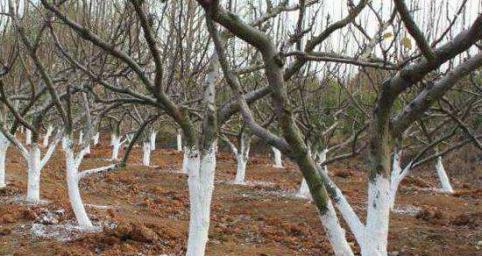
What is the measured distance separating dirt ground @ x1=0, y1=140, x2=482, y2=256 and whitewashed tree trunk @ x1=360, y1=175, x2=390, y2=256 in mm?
4881

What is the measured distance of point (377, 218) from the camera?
421 cm

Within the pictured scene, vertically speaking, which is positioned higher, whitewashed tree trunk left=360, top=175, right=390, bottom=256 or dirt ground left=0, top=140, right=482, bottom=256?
whitewashed tree trunk left=360, top=175, right=390, bottom=256

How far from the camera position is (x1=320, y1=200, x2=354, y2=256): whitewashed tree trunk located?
152 inches

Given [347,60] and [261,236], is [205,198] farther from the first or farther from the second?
[261,236]

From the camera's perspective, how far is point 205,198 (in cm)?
628

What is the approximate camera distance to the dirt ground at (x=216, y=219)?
347 inches

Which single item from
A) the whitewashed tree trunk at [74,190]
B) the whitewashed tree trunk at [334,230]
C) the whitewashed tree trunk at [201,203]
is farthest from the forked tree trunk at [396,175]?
Answer: the whitewashed tree trunk at [334,230]

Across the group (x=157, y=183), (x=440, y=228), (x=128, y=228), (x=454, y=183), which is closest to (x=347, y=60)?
(x=128, y=228)

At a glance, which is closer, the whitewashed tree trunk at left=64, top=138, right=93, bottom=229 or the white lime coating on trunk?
the white lime coating on trunk

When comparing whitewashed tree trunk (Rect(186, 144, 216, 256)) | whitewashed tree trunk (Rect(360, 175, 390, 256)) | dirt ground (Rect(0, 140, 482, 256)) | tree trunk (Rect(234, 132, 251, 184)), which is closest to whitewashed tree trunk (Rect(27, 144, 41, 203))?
dirt ground (Rect(0, 140, 482, 256))

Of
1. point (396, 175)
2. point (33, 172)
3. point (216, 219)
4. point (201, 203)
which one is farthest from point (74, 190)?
point (396, 175)

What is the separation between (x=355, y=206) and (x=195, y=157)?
8.50 metres

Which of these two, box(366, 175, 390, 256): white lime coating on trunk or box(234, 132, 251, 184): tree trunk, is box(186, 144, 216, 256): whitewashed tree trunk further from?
box(234, 132, 251, 184): tree trunk

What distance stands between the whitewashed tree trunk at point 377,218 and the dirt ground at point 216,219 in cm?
488
